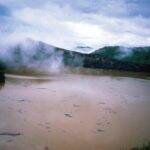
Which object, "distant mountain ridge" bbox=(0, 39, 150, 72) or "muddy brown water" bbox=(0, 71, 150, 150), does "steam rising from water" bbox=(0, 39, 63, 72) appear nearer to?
"distant mountain ridge" bbox=(0, 39, 150, 72)

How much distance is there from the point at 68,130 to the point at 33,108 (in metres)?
4.00

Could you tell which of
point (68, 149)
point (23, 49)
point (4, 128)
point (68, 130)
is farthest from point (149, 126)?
point (23, 49)

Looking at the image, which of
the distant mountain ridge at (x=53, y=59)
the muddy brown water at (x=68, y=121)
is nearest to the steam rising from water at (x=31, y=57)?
the distant mountain ridge at (x=53, y=59)

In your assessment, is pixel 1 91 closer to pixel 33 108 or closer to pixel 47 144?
pixel 33 108

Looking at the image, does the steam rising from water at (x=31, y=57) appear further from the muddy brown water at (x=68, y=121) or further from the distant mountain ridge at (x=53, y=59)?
the muddy brown water at (x=68, y=121)

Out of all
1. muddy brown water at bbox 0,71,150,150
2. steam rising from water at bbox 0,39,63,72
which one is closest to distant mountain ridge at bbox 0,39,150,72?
steam rising from water at bbox 0,39,63,72

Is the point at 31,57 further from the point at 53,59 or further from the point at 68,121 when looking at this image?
the point at 68,121

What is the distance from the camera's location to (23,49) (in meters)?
55.9

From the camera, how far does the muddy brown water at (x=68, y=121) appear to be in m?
11.5

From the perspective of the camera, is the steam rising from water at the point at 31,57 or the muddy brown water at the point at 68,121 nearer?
the muddy brown water at the point at 68,121

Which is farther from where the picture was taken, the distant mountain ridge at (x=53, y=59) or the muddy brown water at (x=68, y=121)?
the distant mountain ridge at (x=53, y=59)

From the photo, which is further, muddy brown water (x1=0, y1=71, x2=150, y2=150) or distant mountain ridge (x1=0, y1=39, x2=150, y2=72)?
distant mountain ridge (x1=0, y1=39, x2=150, y2=72)

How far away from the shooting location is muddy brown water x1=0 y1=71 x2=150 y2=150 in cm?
1154

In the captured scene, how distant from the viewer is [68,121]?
14.6m
